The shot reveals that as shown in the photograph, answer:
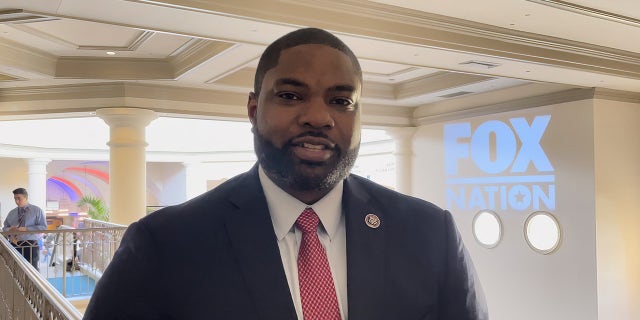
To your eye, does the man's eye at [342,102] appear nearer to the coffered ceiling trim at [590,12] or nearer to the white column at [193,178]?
the coffered ceiling trim at [590,12]

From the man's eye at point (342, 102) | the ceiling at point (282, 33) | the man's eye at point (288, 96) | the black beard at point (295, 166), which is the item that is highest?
the ceiling at point (282, 33)

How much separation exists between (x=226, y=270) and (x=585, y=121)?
802 cm

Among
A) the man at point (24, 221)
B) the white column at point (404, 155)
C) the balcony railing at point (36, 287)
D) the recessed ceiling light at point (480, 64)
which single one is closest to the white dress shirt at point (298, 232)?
the balcony railing at point (36, 287)

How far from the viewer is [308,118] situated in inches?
38.5

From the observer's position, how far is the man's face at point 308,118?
988 mm

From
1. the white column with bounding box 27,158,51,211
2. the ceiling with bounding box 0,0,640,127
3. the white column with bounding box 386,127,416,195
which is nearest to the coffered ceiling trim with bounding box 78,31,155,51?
the ceiling with bounding box 0,0,640,127

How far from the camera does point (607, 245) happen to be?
7.87 metres

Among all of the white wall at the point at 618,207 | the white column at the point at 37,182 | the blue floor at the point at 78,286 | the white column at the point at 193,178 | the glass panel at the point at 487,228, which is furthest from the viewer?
the white column at the point at 193,178

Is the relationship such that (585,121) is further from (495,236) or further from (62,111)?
(62,111)

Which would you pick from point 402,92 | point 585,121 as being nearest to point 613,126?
point 585,121

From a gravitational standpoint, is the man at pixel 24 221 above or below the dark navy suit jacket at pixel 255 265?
below

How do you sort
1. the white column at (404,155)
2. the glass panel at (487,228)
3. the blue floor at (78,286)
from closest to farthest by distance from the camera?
the blue floor at (78,286) < the glass panel at (487,228) < the white column at (404,155)

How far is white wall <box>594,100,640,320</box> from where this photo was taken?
784cm

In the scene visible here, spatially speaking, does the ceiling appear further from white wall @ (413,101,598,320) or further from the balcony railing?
the balcony railing
